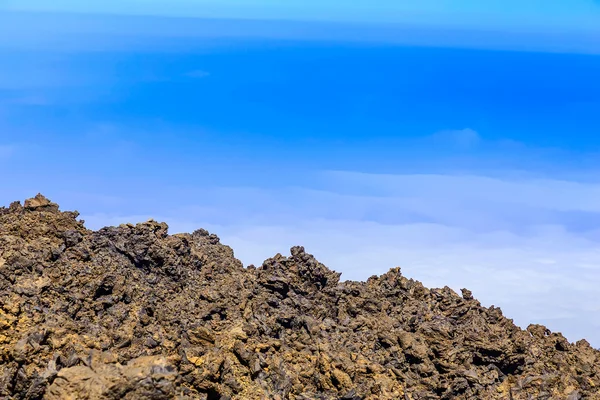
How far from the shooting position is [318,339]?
3070 cm

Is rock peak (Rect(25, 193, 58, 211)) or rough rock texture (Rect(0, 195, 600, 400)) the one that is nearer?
rough rock texture (Rect(0, 195, 600, 400))

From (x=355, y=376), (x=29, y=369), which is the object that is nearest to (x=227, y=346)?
(x=355, y=376)

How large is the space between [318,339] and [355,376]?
3.08 meters

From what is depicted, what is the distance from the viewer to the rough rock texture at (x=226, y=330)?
2392 cm

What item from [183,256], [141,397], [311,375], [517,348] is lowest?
[141,397]

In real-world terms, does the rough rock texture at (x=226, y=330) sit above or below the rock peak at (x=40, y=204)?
below

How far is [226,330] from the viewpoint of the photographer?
28.9 metres

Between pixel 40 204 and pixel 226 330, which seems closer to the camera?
pixel 226 330

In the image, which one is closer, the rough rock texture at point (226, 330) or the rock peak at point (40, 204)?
the rough rock texture at point (226, 330)

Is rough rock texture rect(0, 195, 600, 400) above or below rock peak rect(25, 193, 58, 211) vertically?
below

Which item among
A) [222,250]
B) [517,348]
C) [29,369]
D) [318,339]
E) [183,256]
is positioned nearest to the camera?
[29,369]

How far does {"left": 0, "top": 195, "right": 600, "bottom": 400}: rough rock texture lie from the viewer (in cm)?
2392

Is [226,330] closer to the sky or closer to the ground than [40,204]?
closer to the ground

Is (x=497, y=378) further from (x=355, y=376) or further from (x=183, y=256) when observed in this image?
(x=183, y=256)
